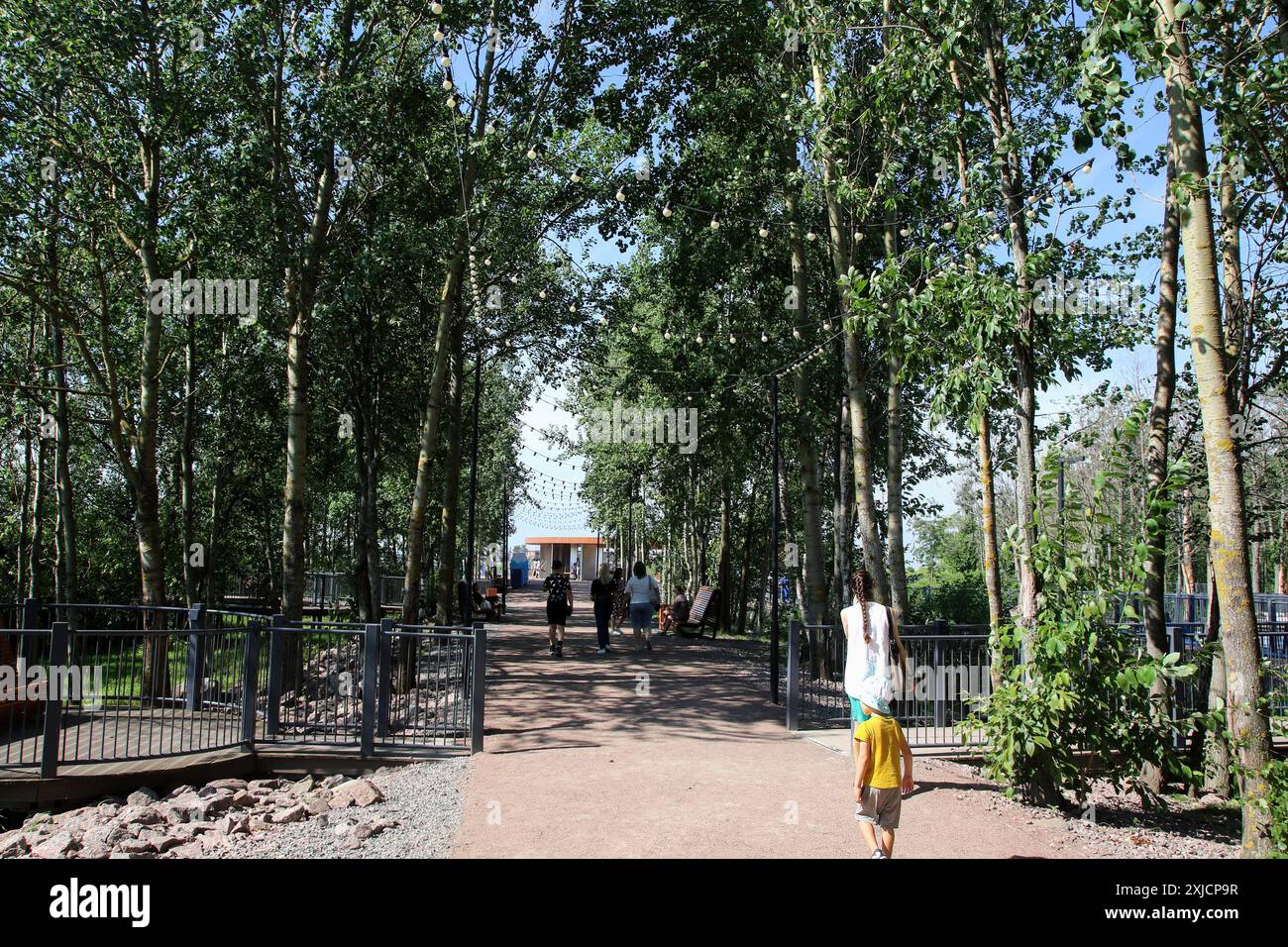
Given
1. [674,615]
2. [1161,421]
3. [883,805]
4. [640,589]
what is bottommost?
[674,615]

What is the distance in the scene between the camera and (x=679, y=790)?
26.8ft

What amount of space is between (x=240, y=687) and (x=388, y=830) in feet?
13.3

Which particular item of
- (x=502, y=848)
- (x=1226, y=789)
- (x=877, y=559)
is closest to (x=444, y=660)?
(x=502, y=848)

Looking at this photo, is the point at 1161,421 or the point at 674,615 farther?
the point at 674,615

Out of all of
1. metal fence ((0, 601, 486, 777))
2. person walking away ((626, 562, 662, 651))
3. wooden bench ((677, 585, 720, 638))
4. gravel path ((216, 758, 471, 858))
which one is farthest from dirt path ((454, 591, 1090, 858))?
wooden bench ((677, 585, 720, 638))

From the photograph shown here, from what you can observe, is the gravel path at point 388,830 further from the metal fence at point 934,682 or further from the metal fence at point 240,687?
the metal fence at point 934,682

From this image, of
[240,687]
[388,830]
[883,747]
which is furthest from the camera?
[240,687]

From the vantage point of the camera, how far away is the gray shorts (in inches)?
241

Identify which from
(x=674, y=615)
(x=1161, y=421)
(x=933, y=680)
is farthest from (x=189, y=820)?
(x=674, y=615)

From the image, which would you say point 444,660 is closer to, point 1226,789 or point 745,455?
point 1226,789

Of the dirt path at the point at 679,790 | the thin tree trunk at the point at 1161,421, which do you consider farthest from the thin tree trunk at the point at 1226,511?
the thin tree trunk at the point at 1161,421

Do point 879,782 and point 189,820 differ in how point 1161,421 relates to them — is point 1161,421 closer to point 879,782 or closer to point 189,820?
point 879,782

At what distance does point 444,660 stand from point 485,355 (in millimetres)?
16149

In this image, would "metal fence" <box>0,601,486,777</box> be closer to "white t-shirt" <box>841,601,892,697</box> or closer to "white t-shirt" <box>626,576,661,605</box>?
"white t-shirt" <box>841,601,892,697</box>
